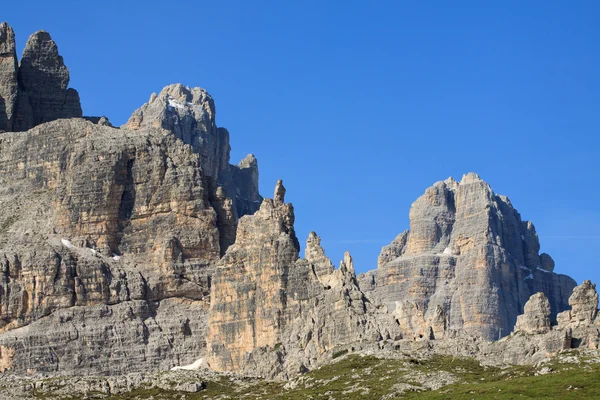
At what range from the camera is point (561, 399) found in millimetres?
198875

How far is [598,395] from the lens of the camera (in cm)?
19800

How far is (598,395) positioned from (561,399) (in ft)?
10.4
